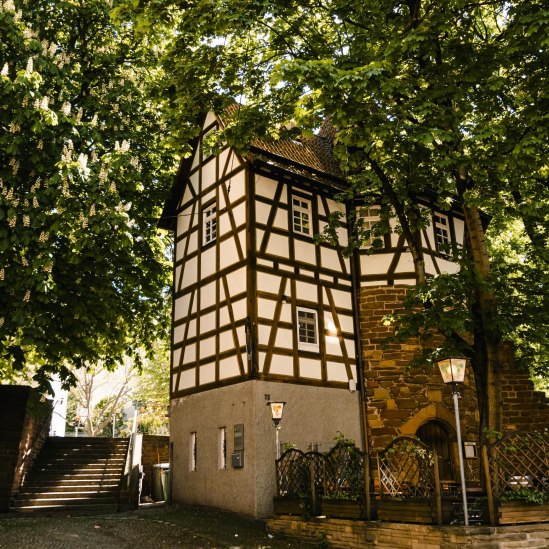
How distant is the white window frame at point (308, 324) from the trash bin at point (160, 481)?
23.0 feet

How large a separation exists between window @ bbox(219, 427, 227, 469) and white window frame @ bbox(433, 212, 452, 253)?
8675 mm

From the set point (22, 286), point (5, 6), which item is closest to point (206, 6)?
point (5, 6)

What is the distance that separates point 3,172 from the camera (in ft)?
39.9

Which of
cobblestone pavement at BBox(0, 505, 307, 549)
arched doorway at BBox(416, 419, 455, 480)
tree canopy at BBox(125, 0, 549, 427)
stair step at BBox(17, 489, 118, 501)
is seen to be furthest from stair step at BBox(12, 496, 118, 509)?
tree canopy at BBox(125, 0, 549, 427)

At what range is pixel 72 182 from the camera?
1181 centimetres

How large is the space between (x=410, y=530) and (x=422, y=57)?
8.45 meters

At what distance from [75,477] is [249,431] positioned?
18.9 ft

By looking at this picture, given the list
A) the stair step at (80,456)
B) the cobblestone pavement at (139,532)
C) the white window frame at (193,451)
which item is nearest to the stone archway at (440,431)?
the cobblestone pavement at (139,532)

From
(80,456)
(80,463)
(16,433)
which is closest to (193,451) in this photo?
(80,463)

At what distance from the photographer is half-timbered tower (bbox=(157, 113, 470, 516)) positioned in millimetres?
14562

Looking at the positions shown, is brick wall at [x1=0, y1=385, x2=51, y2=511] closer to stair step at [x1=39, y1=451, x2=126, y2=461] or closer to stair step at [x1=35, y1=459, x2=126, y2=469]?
stair step at [x1=35, y1=459, x2=126, y2=469]

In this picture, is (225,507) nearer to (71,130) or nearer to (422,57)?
(71,130)

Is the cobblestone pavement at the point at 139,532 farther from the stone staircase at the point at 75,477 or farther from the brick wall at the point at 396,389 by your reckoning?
the brick wall at the point at 396,389

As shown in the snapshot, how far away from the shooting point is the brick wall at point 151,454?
65.2 ft
